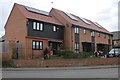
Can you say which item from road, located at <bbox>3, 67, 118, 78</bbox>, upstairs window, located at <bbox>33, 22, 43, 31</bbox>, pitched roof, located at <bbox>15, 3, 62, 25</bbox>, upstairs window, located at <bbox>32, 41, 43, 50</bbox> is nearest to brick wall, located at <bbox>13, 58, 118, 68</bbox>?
upstairs window, located at <bbox>32, 41, 43, 50</bbox>

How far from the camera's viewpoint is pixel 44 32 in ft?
141

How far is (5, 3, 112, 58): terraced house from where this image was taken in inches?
1561

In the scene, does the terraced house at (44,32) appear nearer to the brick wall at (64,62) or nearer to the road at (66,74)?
the brick wall at (64,62)

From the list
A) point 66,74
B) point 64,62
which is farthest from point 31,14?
point 66,74

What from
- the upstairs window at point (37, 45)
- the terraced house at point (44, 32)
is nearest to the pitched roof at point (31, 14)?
the terraced house at point (44, 32)

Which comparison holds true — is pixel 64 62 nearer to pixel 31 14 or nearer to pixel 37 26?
pixel 37 26

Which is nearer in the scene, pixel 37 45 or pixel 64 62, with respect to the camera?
pixel 64 62

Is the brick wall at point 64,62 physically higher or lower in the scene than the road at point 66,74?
higher

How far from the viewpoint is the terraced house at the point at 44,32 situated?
39656 millimetres

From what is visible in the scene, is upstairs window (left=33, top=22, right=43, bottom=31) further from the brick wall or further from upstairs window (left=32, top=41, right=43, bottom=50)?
the brick wall

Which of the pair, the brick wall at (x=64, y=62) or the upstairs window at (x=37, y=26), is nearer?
the brick wall at (x=64, y=62)

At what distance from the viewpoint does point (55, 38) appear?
1794 inches

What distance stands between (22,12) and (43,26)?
4.10 m

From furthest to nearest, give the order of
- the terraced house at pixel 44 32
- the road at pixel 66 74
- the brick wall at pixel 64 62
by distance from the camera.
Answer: the terraced house at pixel 44 32
the brick wall at pixel 64 62
the road at pixel 66 74
